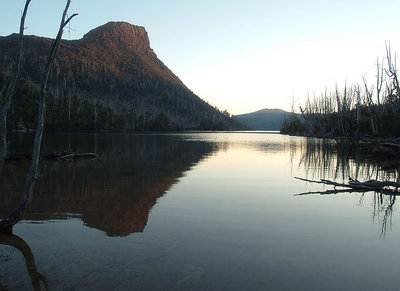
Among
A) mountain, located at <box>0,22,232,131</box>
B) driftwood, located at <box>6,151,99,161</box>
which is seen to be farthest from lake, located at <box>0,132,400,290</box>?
mountain, located at <box>0,22,232,131</box>

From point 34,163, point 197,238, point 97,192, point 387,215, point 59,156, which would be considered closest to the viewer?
point 197,238

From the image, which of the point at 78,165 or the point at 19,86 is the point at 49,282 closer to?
the point at 78,165

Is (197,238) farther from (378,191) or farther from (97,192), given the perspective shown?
(378,191)

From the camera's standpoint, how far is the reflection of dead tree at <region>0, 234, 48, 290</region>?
5523 mm

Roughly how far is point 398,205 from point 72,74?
175 m

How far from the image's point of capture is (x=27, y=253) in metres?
6.75

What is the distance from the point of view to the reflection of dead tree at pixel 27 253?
18.1 ft

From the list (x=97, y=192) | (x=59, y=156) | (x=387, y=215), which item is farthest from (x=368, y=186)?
(x=59, y=156)

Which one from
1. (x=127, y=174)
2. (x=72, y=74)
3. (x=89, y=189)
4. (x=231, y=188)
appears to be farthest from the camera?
(x=72, y=74)

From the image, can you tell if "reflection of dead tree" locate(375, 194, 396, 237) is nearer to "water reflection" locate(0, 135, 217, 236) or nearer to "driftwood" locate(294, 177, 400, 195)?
"driftwood" locate(294, 177, 400, 195)

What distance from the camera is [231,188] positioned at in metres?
14.8

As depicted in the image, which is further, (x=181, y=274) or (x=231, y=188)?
(x=231, y=188)

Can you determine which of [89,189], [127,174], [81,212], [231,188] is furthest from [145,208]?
[127,174]

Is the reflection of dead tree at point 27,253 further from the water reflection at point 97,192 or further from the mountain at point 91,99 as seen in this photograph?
the mountain at point 91,99
